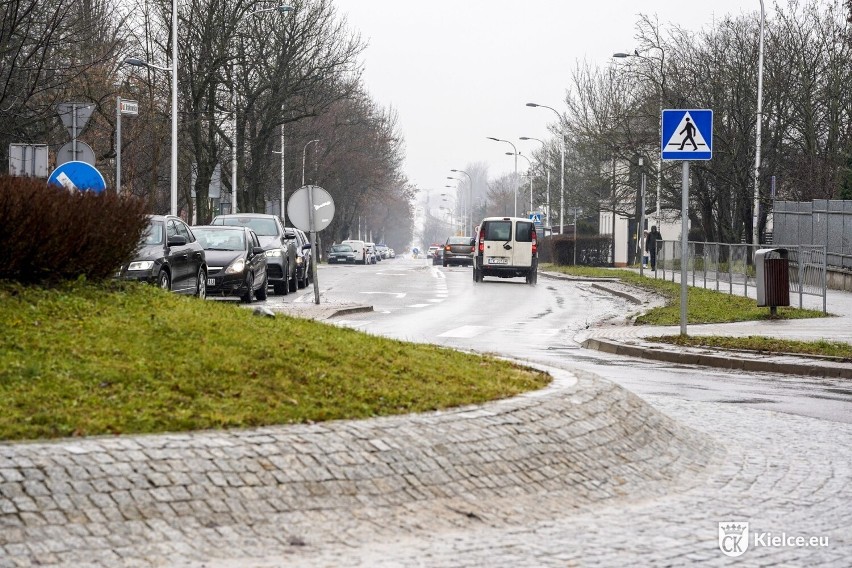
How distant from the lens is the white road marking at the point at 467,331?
67.8 ft

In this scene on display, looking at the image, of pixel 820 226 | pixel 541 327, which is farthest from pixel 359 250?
pixel 541 327

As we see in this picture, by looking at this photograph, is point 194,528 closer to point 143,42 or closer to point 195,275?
point 195,275

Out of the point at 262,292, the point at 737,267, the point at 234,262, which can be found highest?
the point at 234,262

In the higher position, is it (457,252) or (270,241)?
(270,241)

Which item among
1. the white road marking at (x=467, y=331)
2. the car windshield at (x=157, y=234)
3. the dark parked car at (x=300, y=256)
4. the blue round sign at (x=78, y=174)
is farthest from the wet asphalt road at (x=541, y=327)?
the blue round sign at (x=78, y=174)

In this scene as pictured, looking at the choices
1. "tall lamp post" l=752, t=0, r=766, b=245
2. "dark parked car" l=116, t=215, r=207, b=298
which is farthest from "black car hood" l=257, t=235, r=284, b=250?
"tall lamp post" l=752, t=0, r=766, b=245

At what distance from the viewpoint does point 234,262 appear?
89.1ft

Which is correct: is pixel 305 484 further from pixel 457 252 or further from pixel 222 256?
pixel 457 252

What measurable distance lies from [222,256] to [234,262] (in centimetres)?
33

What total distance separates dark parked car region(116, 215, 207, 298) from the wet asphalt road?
264 cm

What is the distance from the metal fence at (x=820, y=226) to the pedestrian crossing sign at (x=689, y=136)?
18090 mm

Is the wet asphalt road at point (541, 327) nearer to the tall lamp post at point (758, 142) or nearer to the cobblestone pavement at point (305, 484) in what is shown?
the cobblestone pavement at point (305, 484)

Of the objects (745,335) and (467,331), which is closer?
(745,335)

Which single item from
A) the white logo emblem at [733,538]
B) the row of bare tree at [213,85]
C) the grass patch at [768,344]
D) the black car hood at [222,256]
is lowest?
the white logo emblem at [733,538]
